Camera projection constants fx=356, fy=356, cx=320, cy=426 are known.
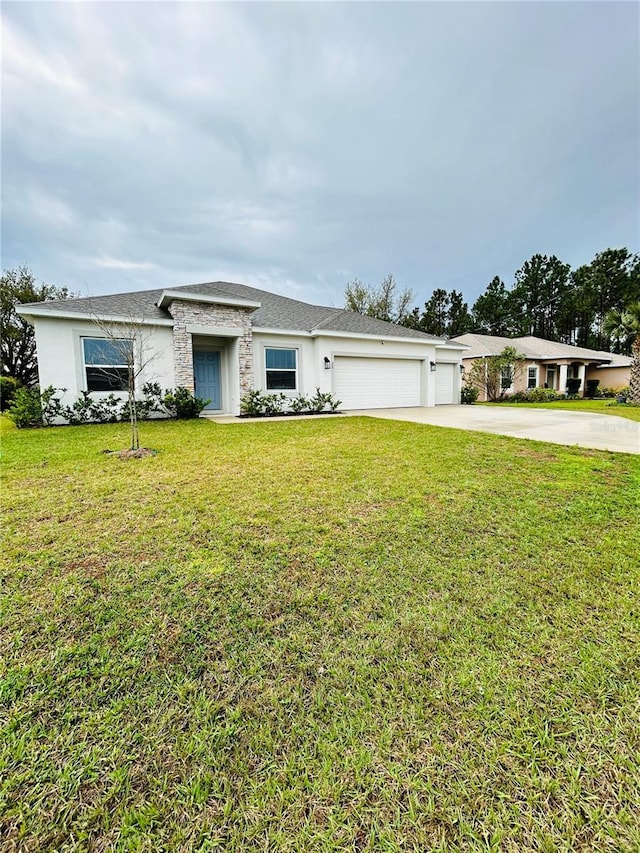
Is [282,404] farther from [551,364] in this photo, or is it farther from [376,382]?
[551,364]

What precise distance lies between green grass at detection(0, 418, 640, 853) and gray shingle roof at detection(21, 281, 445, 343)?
351 inches

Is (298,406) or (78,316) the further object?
(298,406)

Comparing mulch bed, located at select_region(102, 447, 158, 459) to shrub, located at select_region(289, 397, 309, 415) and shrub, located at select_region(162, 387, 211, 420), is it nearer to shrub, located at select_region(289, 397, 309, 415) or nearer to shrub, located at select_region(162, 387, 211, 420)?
shrub, located at select_region(162, 387, 211, 420)

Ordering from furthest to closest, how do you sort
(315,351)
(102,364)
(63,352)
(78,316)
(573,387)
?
1. (573,387)
2. (315,351)
3. (102,364)
4. (63,352)
5. (78,316)

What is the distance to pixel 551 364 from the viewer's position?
83.4 feet

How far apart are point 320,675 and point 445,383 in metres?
17.9

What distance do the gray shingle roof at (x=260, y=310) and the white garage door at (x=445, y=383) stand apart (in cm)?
171

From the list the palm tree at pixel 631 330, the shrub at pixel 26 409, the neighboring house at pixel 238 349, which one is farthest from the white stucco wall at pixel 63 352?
the palm tree at pixel 631 330

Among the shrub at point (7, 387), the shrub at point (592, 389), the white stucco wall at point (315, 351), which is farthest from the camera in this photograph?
the shrub at point (592, 389)

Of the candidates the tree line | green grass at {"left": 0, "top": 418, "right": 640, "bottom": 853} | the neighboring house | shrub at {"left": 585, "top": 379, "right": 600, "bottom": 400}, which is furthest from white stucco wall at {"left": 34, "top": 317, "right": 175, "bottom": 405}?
shrub at {"left": 585, "top": 379, "right": 600, "bottom": 400}

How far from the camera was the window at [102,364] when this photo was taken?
10820 millimetres

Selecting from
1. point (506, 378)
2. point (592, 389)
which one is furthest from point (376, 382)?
point (592, 389)

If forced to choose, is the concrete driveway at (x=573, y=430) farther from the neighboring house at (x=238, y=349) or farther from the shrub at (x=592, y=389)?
the shrub at (x=592, y=389)

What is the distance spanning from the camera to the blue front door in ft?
43.5
